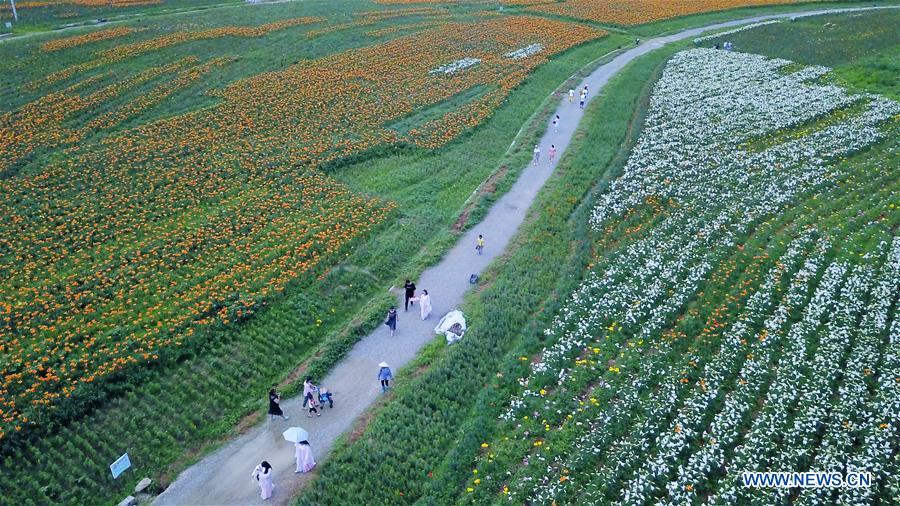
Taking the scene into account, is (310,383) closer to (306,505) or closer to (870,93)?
(306,505)

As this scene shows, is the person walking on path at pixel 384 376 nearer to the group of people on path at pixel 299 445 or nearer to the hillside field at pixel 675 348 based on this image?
the hillside field at pixel 675 348

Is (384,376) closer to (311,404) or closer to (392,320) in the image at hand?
(311,404)

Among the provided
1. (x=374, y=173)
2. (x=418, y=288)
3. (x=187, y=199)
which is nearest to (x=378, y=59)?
(x=374, y=173)

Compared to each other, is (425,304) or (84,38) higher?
(84,38)

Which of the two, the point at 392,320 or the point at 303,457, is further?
the point at 392,320

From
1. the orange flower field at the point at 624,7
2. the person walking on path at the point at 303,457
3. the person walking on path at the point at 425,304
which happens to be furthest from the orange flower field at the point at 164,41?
the person walking on path at the point at 303,457

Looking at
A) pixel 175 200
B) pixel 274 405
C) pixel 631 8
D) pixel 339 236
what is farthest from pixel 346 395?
pixel 631 8

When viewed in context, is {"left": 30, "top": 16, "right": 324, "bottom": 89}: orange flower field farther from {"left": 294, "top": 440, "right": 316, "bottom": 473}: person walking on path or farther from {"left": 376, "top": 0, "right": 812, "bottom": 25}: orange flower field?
{"left": 294, "top": 440, "right": 316, "bottom": 473}: person walking on path
